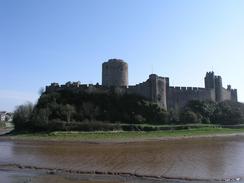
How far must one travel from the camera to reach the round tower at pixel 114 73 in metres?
50.8

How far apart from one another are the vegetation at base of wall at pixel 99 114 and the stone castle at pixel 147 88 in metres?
0.93

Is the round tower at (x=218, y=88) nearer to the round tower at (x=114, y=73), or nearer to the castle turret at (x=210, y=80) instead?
the castle turret at (x=210, y=80)

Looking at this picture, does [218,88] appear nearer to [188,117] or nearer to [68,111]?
[188,117]

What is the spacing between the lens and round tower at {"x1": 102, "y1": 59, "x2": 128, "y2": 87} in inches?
2000

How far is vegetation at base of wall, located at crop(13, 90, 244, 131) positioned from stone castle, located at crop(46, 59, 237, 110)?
36.5 inches

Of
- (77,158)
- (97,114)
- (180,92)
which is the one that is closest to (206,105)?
(180,92)

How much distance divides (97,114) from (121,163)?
2713cm

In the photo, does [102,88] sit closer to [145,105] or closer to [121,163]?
[145,105]

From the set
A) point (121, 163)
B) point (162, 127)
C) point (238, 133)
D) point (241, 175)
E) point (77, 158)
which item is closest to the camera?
point (241, 175)

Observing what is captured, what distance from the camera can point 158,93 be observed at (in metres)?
49.8

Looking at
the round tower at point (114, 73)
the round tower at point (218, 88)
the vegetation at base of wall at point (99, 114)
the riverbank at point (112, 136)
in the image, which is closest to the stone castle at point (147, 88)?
the round tower at point (114, 73)

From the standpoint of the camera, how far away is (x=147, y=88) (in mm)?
49562

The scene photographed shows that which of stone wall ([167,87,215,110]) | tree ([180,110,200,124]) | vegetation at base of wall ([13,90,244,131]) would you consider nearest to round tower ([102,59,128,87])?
vegetation at base of wall ([13,90,244,131])

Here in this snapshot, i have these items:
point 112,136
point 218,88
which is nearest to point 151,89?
point 112,136
